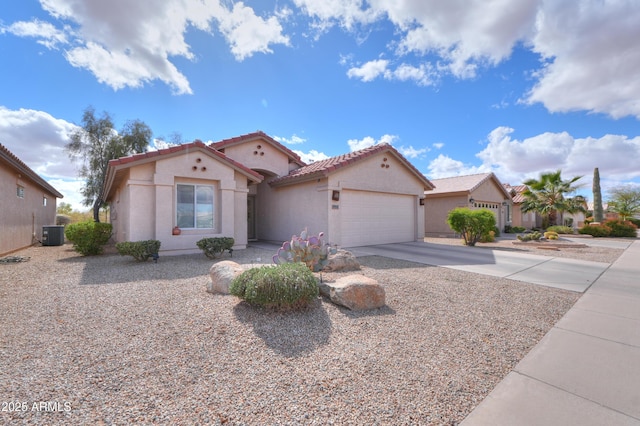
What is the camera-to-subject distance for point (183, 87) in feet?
45.9

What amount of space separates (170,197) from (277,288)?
7.41 metres

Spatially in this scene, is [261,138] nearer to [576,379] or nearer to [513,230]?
[576,379]

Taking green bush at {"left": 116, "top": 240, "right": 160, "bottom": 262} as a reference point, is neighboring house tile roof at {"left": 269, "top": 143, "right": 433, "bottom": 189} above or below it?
above

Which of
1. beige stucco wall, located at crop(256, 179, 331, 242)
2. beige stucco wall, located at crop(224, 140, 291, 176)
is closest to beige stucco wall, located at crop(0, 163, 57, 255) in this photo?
beige stucco wall, located at crop(224, 140, 291, 176)

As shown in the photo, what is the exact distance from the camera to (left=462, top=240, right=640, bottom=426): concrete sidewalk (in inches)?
93.3

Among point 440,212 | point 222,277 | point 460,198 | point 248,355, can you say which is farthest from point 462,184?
point 248,355

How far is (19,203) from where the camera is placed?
12453mm

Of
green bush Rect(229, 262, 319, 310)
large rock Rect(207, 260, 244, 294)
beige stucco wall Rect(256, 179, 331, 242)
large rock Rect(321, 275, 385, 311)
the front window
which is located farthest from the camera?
beige stucco wall Rect(256, 179, 331, 242)

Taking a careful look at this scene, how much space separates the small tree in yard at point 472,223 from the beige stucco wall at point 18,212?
1929 centimetres

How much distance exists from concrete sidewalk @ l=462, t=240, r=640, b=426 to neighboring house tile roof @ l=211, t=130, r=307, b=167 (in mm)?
13107

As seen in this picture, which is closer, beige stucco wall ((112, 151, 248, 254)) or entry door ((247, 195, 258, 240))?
beige stucco wall ((112, 151, 248, 254))

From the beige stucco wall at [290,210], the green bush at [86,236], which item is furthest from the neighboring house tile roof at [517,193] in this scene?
the green bush at [86,236]

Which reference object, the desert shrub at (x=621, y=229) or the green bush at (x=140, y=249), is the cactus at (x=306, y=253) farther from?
the desert shrub at (x=621, y=229)

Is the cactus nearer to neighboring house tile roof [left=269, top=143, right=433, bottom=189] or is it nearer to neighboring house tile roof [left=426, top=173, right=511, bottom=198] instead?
neighboring house tile roof [left=269, top=143, right=433, bottom=189]
